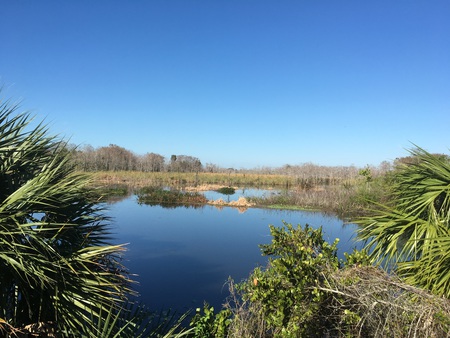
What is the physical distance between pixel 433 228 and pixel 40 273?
474 cm

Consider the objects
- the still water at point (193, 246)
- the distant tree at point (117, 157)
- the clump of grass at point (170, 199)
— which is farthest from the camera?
the distant tree at point (117, 157)

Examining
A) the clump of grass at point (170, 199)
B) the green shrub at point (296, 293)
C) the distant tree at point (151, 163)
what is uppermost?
the distant tree at point (151, 163)

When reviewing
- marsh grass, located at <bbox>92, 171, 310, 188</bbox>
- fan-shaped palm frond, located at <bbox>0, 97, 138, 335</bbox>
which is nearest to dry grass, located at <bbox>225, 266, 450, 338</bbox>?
fan-shaped palm frond, located at <bbox>0, 97, 138, 335</bbox>

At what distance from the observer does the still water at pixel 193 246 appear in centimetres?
884

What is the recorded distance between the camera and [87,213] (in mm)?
3891

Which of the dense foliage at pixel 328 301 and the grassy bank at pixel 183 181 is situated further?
the grassy bank at pixel 183 181

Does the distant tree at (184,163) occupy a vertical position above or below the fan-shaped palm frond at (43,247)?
above

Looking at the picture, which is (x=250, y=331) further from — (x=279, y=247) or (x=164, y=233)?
(x=164, y=233)

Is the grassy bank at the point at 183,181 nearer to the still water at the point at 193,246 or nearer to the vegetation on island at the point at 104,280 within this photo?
the still water at the point at 193,246

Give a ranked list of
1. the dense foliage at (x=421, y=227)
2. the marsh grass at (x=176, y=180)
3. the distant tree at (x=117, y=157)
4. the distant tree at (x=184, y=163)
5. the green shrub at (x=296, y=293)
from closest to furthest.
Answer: the green shrub at (x=296, y=293) → the dense foliage at (x=421, y=227) → the marsh grass at (x=176, y=180) → the distant tree at (x=117, y=157) → the distant tree at (x=184, y=163)

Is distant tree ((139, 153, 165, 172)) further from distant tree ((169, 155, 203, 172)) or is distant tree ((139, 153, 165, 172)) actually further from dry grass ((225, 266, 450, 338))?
dry grass ((225, 266, 450, 338))

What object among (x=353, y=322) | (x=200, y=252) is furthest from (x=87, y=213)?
(x=200, y=252)

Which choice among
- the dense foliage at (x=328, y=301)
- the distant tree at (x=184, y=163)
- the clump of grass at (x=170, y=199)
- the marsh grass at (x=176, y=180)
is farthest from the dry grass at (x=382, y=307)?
the distant tree at (x=184, y=163)

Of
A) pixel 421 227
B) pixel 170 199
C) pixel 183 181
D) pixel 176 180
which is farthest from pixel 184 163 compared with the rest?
pixel 421 227
